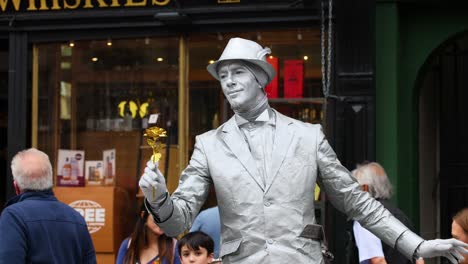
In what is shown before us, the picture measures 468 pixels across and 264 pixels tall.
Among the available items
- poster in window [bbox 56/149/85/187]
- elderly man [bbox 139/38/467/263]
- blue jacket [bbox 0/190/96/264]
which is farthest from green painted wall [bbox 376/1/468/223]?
elderly man [bbox 139/38/467/263]

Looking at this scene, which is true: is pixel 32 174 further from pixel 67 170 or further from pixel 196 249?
pixel 67 170

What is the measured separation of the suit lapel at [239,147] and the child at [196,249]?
242cm

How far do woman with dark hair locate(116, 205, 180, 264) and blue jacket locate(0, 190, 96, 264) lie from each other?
89cm

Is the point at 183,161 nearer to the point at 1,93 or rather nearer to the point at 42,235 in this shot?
the point at 1,93

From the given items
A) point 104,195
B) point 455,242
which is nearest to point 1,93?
point 104,195

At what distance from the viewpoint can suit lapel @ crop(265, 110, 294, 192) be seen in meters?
5.20

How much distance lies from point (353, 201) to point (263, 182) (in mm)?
478

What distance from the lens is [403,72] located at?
434 inches

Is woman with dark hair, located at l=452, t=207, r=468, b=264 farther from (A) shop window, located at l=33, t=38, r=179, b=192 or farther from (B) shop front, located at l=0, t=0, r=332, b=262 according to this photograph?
(A) shop window, located at l=33, t=38, r=179, b=192

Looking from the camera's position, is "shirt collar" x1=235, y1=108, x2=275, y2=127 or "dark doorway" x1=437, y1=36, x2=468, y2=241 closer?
"shirt collar" x1=235, y1=108, x2=275, y2=127

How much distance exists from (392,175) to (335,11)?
1.82m

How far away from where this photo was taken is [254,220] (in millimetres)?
5117

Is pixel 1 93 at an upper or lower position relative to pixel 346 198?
upper

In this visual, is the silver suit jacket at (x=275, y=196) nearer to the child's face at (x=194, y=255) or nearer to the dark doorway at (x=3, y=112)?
the child's face at (x=194, y=255)
